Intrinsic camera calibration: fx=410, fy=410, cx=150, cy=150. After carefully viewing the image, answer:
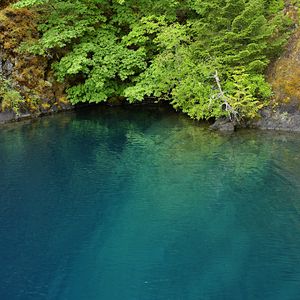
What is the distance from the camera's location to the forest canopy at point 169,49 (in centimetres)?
1712

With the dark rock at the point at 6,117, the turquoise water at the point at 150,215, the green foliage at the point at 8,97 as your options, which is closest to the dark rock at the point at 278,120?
the turquoise water at the point at 150,215

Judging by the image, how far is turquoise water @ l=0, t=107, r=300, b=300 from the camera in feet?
27.7

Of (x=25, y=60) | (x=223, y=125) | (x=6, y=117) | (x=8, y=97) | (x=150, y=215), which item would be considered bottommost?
(x=150, y=215)

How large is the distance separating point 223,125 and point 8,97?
997cm

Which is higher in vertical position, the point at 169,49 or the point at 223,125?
the point at 169,49

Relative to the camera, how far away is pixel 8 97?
19125 millimetres

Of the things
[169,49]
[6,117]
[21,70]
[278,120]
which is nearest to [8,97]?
[6,117]

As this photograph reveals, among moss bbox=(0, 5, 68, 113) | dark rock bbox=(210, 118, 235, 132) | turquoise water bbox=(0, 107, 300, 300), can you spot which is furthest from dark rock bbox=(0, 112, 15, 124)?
dark rock bbox=(210, 118, 235, 132)

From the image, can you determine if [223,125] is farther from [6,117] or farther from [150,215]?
[6,117]

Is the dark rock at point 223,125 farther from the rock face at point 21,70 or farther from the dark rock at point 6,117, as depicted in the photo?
the dark rock at point 6,117

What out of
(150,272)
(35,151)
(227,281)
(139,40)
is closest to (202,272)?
(227,281)

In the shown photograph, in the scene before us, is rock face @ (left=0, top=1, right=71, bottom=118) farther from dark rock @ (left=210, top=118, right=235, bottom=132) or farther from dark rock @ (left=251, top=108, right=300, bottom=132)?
dark rock @ (left=251, top=108, right=300, bottom=132)

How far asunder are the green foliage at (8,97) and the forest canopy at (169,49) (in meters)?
2.12

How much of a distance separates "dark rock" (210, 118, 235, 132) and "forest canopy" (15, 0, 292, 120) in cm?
37
